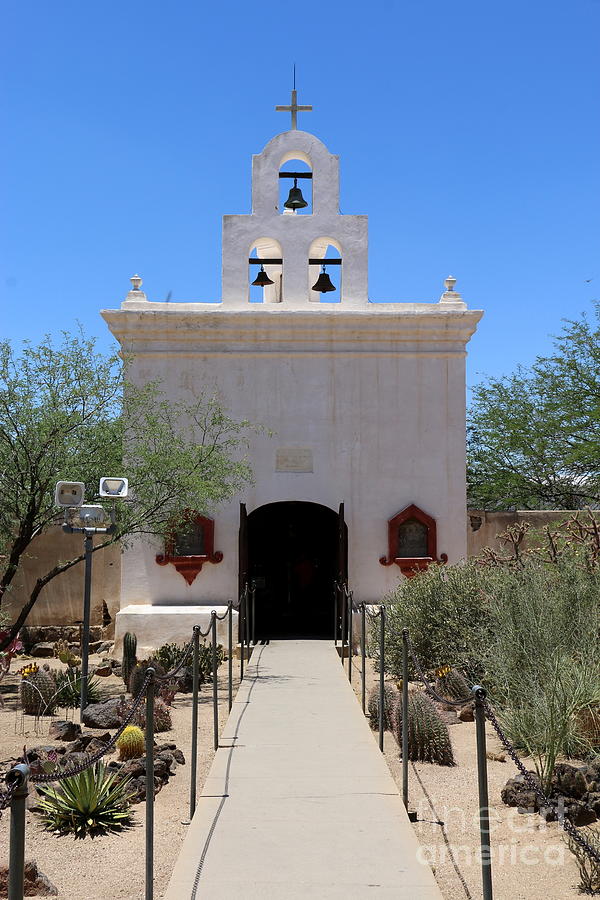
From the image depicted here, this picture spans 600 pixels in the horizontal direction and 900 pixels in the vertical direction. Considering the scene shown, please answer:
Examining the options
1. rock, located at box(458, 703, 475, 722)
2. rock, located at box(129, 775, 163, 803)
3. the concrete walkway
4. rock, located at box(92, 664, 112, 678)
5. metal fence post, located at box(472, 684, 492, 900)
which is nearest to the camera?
metal fence post, located at box(472, 684, 492, 900)

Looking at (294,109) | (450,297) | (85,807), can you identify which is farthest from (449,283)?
(85,807)

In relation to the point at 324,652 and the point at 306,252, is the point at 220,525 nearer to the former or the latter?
the point at 324,652

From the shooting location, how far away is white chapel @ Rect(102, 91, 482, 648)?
16.2 m

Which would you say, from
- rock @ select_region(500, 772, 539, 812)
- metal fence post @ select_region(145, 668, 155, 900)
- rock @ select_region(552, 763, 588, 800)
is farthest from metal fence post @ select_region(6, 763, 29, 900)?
rock @ select_region(552, 763, 588, 800)

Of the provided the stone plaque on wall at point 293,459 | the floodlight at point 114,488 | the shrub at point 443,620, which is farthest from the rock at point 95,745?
the stone plaque on wall at point 293,459

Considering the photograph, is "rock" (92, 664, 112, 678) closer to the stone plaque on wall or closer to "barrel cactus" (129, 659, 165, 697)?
"barrel cactus" (129, 659, 165, 697)

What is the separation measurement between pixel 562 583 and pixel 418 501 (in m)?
5.80

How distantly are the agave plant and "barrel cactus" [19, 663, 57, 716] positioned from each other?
4297 mm

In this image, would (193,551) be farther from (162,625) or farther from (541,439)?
(541,439)

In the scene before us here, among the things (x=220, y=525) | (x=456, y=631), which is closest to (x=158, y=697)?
(x=456, y=631)

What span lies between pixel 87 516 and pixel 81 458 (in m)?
1.50

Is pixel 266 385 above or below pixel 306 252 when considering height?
below

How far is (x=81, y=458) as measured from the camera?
12016 millimetres

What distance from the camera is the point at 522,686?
28.8 feet
